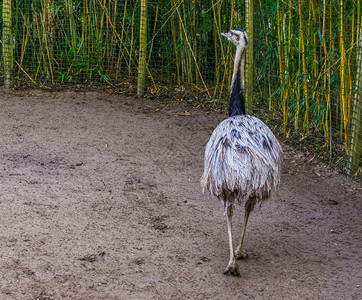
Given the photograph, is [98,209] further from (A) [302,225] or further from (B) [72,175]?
(A) [302,225]

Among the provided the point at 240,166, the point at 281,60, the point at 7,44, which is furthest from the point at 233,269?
the point at 7,44

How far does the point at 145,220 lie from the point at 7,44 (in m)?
4.37

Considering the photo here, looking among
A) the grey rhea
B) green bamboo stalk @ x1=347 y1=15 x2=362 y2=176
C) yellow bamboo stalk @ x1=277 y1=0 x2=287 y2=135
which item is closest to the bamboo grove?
yellow bamboo stalk @ x1=277 y1=0 x2=287 y2=135

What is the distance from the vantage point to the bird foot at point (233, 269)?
376 centimetres

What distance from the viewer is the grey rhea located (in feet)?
12.3

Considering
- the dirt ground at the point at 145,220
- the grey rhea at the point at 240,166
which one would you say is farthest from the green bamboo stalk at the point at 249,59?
the grey rhea at the point at 240,166

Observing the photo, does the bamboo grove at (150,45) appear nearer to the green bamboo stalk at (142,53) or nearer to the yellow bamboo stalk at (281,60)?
the green bamboo stalk at (142,53)

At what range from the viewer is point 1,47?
8289 millimetres

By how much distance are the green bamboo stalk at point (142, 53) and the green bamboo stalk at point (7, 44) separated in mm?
1743

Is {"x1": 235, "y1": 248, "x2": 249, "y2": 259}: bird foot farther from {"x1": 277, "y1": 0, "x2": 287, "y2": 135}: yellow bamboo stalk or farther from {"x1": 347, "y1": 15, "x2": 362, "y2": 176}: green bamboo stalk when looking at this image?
{"x1": 277, "y1": 0, "x2": 287, "y2": 135}: yellow bamboo stalk

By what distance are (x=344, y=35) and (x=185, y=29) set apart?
8.71ft

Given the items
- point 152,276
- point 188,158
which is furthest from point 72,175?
point 152,276

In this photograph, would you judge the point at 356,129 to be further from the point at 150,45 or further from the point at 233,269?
the point at 150,45

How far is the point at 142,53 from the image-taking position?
783cm
